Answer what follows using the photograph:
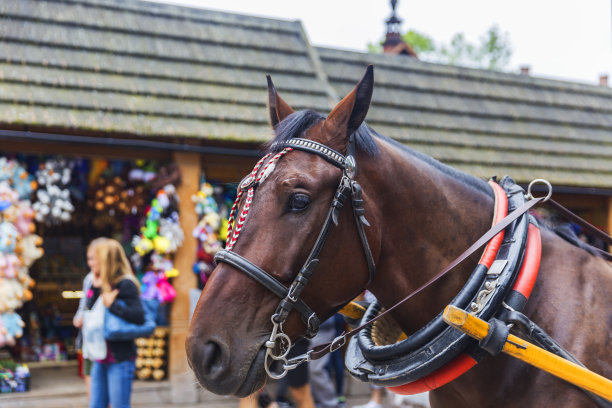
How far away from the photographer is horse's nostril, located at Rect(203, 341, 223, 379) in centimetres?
167

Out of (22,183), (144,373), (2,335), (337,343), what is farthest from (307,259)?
(144,373)

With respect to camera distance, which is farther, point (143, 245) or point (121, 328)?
point (143, 245)

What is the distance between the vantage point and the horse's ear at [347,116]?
191cm

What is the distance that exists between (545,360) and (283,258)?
819mm

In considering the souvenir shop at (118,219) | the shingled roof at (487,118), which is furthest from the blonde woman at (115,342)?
the shingled roof at (487,118)

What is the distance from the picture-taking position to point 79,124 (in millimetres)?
5828

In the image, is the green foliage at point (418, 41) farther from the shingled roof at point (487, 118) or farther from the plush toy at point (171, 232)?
the plush toy at point (171, 232)

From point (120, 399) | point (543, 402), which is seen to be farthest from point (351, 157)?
point (120, 399)

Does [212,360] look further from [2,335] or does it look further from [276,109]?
[2,335]

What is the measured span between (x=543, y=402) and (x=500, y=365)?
163 millimetres

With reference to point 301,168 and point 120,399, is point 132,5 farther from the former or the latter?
point 301,168

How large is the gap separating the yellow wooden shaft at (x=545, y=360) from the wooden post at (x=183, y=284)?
5040mm

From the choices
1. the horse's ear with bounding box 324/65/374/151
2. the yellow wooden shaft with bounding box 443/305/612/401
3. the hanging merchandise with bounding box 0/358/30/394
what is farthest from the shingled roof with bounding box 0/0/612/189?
the yellow wooden shaft with bounding box 443/305/612/401

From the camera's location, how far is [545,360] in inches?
68.7
